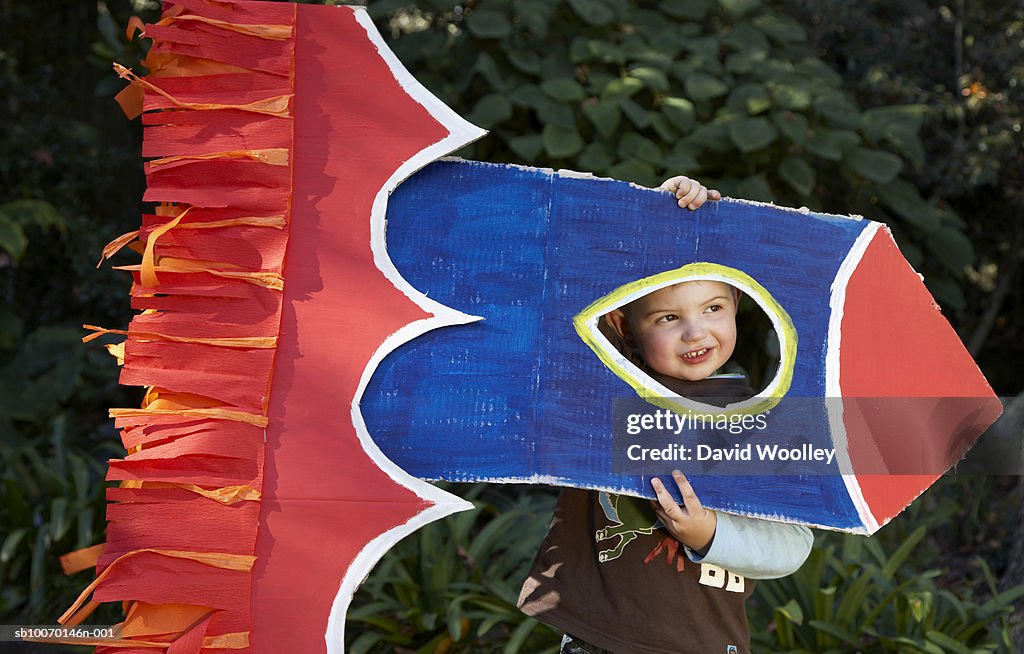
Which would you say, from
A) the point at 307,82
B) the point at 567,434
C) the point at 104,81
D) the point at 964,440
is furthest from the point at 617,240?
the point at 104,81

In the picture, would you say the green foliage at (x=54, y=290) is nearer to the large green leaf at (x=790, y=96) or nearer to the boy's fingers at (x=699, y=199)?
the boy's fingers at (x=699, y=199)

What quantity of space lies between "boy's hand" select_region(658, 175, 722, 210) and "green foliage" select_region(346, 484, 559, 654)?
1.54m

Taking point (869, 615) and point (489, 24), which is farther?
point (489, 24)

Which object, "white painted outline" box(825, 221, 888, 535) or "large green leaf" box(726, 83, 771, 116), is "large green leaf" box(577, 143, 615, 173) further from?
"white painted outline" box(825, 221, 888, 535)

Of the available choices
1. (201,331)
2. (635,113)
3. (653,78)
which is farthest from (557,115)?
(201,331)

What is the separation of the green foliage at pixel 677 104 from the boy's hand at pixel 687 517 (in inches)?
84.9

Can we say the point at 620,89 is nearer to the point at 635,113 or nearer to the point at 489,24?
the point at 635,113

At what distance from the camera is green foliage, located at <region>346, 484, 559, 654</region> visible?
3.12 m

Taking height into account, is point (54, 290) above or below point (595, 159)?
below

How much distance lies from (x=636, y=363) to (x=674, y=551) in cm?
39

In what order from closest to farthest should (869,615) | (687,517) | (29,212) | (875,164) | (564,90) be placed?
1. (687,517)
2. (869,615)
3. (564,90)
4. (875,164)
5. (29,212)

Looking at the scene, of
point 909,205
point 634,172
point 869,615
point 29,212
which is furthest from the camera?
point 29,212

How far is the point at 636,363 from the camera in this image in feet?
6.89

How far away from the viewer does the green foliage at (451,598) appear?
3.12 metres
